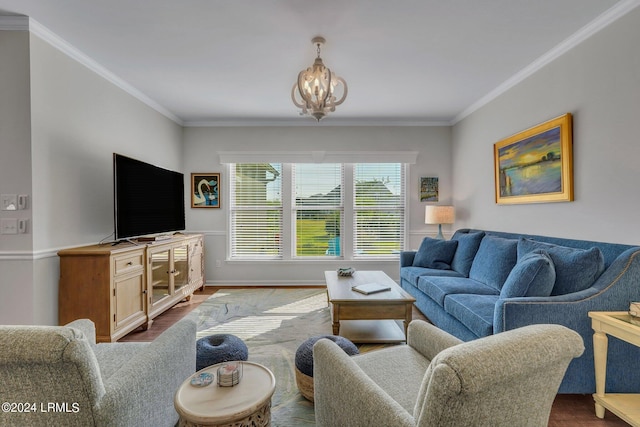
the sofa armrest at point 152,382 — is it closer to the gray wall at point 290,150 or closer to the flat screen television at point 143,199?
the flat screen television at point 143,199

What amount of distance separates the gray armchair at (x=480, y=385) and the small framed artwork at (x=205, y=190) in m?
4.10

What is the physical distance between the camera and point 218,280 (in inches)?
190

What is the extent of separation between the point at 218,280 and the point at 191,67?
3.13 meters

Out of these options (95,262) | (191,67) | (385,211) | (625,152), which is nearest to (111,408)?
(95,262)

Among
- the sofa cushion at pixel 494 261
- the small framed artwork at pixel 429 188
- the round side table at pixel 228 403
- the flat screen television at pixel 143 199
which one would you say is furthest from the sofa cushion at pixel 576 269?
the flat screen television at pixel 143 199

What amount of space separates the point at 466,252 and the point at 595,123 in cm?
170

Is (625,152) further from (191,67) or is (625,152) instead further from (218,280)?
(218,280)

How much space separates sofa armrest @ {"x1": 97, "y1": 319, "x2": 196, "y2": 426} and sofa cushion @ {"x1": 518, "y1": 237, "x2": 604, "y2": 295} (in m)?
2.39

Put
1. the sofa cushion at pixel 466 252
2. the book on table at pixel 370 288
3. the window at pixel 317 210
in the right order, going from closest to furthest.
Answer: the book on table at pixel 370 288
the sofa cushion at pixel 466 252
the window at pixel 317 210

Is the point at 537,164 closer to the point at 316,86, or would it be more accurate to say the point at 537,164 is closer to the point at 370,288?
the point at 370,288

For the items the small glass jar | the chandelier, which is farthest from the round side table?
the chandelier

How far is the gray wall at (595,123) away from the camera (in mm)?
2072

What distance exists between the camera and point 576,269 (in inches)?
79.7

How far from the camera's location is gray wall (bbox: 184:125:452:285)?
4805mm
